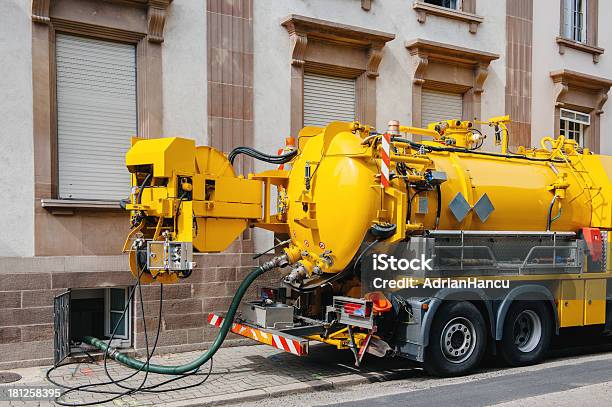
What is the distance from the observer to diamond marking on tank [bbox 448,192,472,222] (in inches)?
327

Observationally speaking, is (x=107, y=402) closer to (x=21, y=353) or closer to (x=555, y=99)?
(x=21, y=353)

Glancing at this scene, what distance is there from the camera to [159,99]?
376 inches

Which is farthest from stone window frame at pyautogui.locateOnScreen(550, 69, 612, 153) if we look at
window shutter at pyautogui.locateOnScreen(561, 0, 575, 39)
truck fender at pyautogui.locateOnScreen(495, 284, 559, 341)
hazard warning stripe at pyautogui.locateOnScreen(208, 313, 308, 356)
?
hazard warning stripe at pyautogui.locateOnScreen(208, 313, 308, 356)

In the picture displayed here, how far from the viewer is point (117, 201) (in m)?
9.27

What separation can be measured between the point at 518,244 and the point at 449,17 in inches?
231

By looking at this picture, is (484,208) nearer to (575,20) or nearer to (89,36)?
(89,36)

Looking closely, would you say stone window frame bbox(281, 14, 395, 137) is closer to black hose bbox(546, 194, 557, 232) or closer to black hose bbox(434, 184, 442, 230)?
black hose bbox(434, 184, 442, 230)

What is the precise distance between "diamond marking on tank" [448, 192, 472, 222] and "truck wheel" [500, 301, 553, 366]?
1.33 metres

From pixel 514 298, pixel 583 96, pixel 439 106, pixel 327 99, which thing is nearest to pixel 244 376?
pixel 514 298

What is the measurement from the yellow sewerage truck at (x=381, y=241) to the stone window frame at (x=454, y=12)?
413cm

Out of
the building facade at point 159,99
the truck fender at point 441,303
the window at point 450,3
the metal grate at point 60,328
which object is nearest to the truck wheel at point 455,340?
the truck fender at point 441,303

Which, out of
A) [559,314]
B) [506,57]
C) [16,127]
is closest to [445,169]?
[559,314]

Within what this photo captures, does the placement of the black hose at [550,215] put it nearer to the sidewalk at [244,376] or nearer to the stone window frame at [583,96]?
the sidewalk at [244,376]

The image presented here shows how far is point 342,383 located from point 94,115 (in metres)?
4.95
